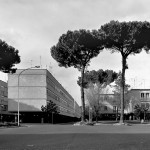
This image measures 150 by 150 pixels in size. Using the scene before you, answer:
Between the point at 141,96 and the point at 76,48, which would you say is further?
the point at 141,96

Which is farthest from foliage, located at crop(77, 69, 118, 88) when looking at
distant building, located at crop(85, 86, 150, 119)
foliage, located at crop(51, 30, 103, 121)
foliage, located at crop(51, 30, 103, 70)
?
foliage, located at crop(51, 30, 103, 70)

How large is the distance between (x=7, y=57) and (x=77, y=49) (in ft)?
33.5

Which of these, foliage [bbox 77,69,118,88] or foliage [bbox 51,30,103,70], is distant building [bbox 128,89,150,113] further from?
foliage [bbox 51,30,103,70]

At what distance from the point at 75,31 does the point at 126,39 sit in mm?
8125

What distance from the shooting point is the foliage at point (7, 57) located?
56.4 metres

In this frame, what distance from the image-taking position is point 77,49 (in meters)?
56.7

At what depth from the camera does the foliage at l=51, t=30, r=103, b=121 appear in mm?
55647

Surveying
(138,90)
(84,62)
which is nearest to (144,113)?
(138,90)

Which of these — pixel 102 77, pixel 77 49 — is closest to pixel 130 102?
pixel 102 77

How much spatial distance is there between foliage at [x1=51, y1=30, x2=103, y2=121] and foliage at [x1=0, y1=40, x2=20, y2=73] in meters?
5.95
